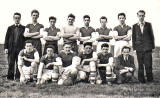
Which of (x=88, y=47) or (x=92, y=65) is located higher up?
(x=88, y=47)

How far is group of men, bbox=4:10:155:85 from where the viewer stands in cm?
A: 567

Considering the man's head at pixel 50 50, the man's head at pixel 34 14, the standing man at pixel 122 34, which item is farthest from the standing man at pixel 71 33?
the standing man at pixel 122 34

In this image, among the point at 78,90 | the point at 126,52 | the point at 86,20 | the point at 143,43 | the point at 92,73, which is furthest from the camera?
the point at 86,20

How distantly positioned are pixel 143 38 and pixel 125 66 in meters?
0.81

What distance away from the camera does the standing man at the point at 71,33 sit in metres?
6.23

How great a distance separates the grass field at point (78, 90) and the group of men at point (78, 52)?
1.02ft

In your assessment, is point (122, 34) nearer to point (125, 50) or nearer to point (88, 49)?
point (125, 50)

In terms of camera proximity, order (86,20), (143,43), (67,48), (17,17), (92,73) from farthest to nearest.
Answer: (86,20), (17,17), (143,43), (67,48), (92,73)

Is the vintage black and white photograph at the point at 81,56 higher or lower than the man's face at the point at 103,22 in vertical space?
lower

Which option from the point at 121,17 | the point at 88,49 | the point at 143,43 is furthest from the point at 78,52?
the point at 143,43

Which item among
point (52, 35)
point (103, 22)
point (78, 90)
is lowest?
point (78, 90)

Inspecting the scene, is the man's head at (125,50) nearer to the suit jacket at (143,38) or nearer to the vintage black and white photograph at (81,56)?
the vintage black and white photograph at (81,56)

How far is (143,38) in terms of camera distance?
6070mm

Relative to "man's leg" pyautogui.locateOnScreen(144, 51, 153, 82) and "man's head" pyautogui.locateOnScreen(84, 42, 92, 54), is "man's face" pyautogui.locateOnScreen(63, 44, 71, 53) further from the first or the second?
"man's leg" pyautogui.locateOnScreen(144, 51, 153, 82)
